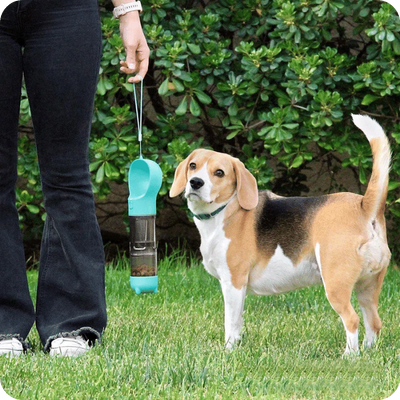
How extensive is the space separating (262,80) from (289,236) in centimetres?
180

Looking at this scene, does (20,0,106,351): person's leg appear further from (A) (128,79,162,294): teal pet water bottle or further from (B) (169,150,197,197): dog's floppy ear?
(B) (169,150,197,197): dog's floppy ear

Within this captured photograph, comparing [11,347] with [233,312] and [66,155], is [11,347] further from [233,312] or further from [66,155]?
[233,312]

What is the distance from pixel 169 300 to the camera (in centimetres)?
459

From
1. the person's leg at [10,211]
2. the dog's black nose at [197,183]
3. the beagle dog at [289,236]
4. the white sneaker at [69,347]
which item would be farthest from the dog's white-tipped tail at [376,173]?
the person's leg at [10,211]

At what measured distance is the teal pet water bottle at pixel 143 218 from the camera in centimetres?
363

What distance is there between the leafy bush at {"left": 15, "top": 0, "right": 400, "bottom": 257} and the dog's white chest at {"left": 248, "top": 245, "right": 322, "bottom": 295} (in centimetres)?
154

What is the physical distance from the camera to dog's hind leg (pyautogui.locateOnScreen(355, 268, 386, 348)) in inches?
137

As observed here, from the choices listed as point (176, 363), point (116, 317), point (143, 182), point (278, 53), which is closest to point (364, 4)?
point (278, 53)

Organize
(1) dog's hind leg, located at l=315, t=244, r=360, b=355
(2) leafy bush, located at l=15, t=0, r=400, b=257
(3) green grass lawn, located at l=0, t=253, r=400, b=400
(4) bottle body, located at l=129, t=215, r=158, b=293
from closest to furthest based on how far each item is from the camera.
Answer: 1. (3) green grass lawn, located at l=0, t=253, r=400, b=400
2. (1) dog's hind leg, located at l=315, t=244, r=360, b=355
3. (4) bottle body, located at l=129, t=215, r=158, b=293
4. (2) leafy bush, located at l=15, t=0, r=400, b=257

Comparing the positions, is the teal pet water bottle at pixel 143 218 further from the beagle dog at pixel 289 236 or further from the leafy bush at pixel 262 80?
the leafy bush at pixel 262 80

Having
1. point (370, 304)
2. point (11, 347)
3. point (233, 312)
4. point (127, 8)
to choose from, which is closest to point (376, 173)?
point (370, 304)

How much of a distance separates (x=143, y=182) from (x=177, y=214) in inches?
98.5

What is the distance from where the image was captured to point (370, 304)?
350 cm

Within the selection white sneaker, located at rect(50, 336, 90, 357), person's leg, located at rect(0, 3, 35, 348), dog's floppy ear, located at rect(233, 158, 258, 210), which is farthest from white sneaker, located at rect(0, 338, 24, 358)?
dog's floppy ear, located at rect(233, 158, 258, 210)
